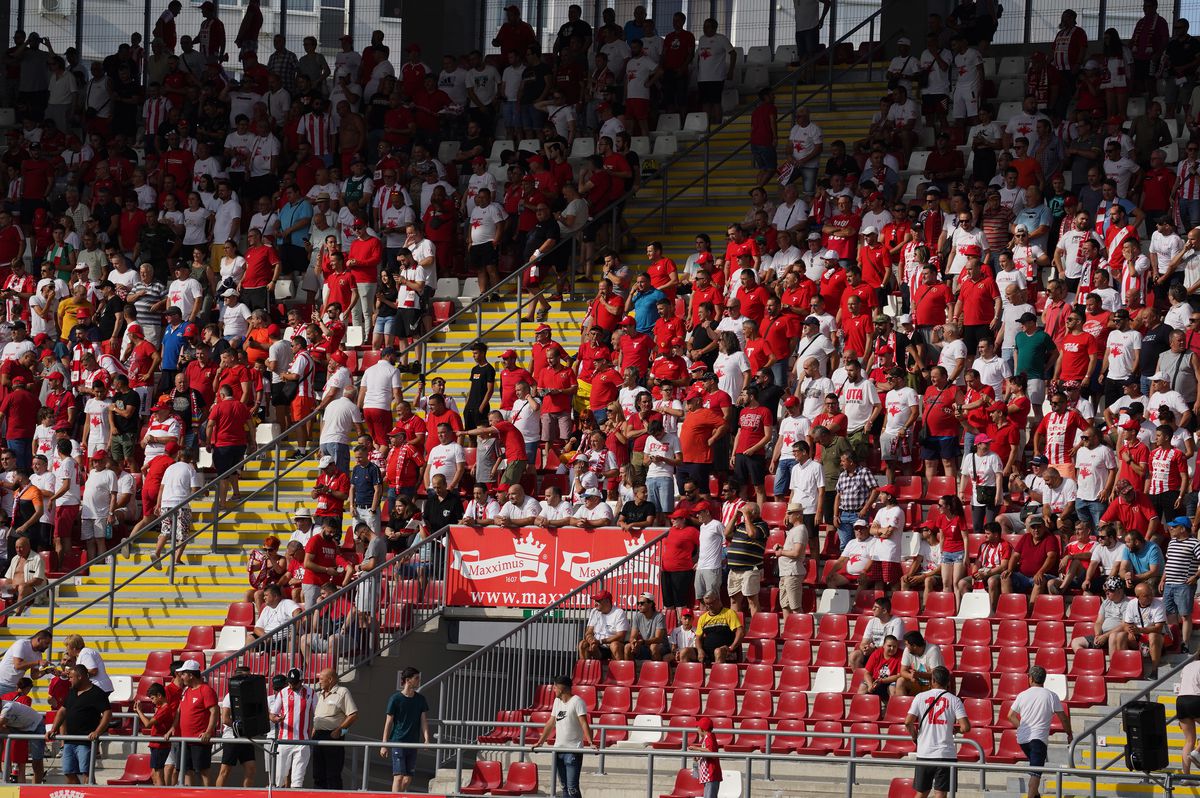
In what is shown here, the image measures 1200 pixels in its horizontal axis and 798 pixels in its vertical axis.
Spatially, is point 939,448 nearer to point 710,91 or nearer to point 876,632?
point 876,632

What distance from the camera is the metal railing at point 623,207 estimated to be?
27469mm

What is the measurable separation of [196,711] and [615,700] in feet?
13.4

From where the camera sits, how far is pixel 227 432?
1008 inches

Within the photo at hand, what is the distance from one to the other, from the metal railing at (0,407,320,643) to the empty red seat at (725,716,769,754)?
8.08 meters

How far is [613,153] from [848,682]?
1100 centimetres

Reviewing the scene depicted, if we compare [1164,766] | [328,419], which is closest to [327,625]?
[328,419]

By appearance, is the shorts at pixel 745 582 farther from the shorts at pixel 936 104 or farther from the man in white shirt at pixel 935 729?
the shorts at pixel 936 104

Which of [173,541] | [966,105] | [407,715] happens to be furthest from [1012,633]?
[966,105]

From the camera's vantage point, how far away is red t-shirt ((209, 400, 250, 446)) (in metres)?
25.6

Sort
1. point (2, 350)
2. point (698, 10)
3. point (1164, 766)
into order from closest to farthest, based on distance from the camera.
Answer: point (1164, 766) < point (2, 350) < point (698, 10)

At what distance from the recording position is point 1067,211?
79.8 ft

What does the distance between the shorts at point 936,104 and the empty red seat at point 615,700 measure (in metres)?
11.4

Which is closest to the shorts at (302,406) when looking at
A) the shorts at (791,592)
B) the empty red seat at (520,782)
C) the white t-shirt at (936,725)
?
the shorts at (791,592)

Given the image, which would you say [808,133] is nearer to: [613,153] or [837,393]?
[613,153]
